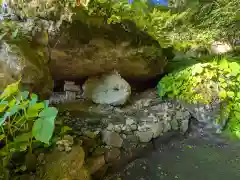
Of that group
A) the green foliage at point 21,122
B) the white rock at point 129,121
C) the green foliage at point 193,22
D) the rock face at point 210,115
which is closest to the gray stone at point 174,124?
the rock face at point 210,115

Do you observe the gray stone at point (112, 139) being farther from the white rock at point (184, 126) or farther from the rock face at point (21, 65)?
the white rock at point (184, 126)

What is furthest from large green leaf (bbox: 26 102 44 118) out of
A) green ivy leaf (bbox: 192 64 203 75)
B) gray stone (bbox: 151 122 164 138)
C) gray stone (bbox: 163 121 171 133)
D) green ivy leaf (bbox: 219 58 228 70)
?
green ivy leaf (bbox: 219 58 228 70)

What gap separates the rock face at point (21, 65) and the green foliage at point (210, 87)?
1.82 m

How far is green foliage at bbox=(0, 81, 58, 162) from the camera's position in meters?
1.73

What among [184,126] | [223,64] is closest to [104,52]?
[184,126]

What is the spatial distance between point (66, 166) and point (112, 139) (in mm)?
792

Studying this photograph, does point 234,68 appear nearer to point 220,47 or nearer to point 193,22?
point 220,47

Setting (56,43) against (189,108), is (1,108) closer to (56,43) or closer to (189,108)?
(56,43)

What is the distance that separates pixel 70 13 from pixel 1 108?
1.46 metres

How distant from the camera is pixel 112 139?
2.68 metres

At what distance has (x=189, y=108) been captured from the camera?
3.37 m

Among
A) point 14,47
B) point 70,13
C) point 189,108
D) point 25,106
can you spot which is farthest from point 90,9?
point 189,108

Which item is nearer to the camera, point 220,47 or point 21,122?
point 21,122

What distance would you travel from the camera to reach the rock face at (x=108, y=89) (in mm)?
3391
